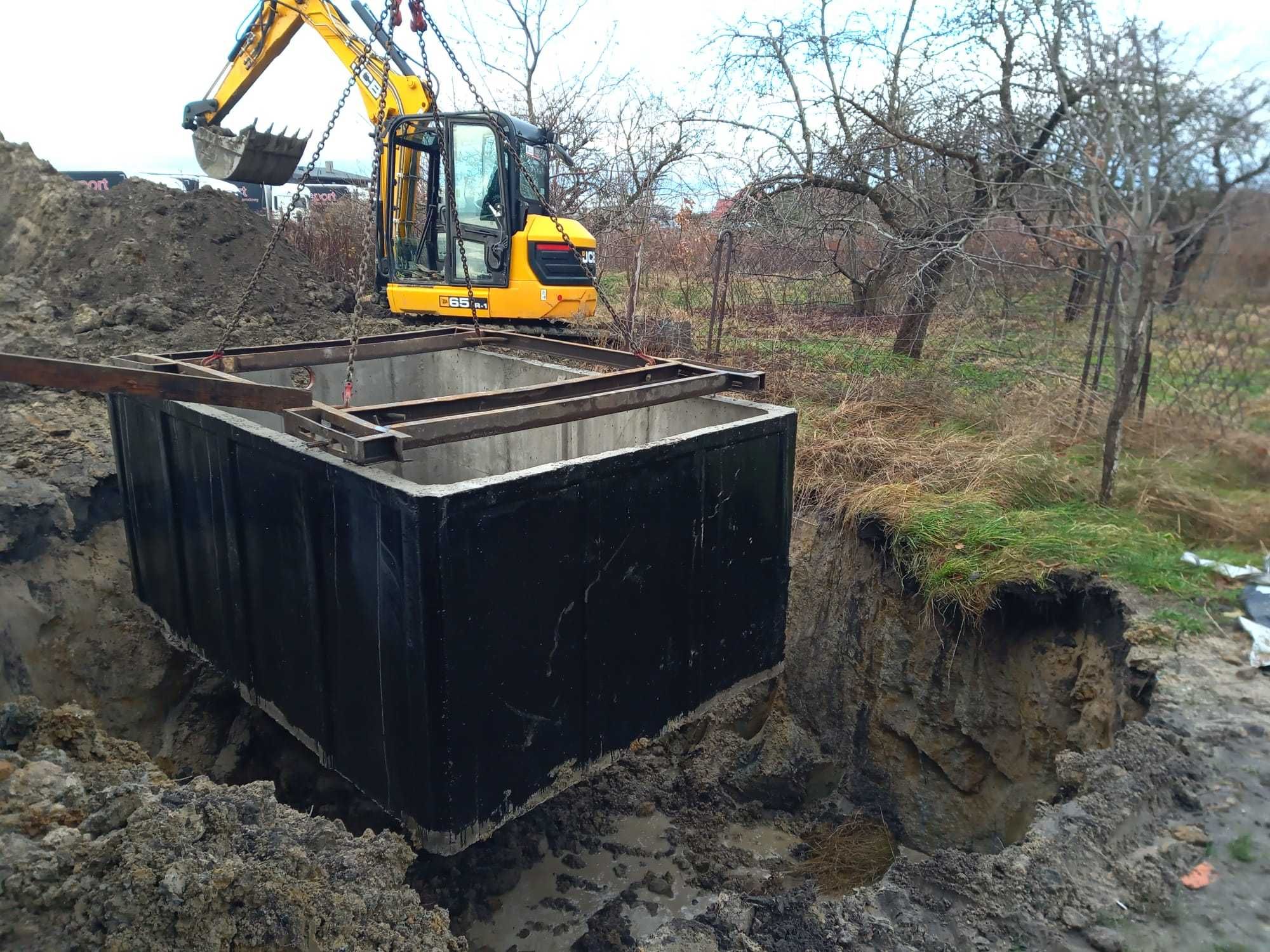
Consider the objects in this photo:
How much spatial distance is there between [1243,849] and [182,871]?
3.58 m

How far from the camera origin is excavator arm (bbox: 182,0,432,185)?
10.5 metres

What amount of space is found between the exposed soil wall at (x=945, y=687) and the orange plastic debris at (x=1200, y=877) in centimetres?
104

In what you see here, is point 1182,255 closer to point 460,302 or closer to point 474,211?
point 460,302

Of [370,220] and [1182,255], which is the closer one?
[370,220]

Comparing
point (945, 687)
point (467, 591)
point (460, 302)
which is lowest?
point (945, 687)

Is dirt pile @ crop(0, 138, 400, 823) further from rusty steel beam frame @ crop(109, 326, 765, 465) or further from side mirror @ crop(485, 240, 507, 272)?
side mirror @ crop(485, 240, 507, 272)

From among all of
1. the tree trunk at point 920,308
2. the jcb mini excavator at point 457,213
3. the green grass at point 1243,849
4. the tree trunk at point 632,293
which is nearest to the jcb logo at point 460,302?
the jcb mini excavator at point 457,213

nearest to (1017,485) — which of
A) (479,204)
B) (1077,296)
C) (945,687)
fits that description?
(945,687)

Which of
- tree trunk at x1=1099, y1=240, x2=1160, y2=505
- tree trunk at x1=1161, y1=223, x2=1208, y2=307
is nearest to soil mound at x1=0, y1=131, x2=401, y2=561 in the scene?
tree trunk at x1=1099, y1=240, x2=1160, y2=505

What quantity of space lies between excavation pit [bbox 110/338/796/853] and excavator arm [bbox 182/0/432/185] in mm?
7688

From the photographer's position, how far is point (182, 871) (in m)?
2.46

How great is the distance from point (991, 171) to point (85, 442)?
29.0 ft

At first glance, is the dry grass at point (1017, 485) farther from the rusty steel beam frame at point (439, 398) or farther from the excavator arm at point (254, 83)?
the excavator arm at point (254, 83)

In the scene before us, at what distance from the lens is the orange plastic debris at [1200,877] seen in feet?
9.95
